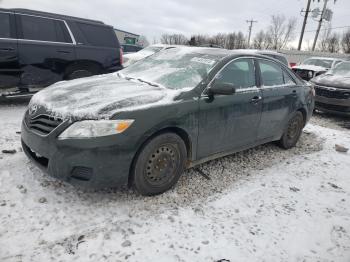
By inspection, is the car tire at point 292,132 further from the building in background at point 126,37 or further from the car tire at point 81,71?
the building in background at point 126,37

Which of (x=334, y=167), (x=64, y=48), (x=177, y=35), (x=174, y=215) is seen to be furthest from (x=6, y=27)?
(x=177, y=35)

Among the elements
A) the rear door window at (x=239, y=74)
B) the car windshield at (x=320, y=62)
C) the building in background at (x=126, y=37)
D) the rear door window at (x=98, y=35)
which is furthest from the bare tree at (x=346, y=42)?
the rear door window at (x=239, y=74)

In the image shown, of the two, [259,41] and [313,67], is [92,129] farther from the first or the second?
[259,41]

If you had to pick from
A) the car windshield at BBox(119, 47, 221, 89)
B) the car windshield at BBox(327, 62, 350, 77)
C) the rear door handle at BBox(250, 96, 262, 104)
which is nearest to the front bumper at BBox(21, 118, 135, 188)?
the car windshield at BBox(119, 47, 221, 89)

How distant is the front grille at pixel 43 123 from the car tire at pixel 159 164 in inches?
34.5

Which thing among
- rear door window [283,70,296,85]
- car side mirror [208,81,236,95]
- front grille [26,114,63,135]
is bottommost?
front grille [26,114,63,135]

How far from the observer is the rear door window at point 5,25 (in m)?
6.03

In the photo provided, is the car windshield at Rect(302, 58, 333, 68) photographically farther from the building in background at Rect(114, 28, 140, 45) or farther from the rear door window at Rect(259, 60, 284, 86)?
the building in background at Rect(114, 28, 140, 45)

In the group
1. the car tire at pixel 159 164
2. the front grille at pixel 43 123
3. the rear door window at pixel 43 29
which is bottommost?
the car tire at pixel 159 164

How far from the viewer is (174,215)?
10.6ft

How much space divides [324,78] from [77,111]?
8.03 metres

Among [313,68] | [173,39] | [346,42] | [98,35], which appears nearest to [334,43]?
[346,42]

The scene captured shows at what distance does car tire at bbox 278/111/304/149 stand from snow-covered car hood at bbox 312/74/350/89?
3.38 m

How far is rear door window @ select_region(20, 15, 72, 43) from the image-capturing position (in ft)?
20.7
